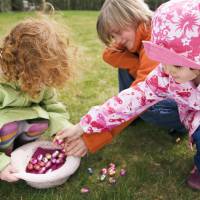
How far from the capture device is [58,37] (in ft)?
6.91

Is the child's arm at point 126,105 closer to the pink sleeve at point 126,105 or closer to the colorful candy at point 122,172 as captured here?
the pink sleeve at point 126,105

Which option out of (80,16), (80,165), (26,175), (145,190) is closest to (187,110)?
(145,190)

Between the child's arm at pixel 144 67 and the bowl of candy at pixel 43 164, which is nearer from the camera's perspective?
the bowl of candy at pixel 43 164

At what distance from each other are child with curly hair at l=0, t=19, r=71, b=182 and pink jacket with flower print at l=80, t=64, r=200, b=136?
0.26m

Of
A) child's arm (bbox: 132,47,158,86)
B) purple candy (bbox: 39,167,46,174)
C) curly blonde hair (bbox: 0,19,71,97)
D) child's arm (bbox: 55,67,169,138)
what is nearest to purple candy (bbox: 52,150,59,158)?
purple candy (bbox: 39,167,46,174)

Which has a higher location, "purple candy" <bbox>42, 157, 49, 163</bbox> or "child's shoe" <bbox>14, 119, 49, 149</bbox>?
"child's shoe" <bbox>14, 119, 49, 149</bbox>

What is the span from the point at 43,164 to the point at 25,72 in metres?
0.45

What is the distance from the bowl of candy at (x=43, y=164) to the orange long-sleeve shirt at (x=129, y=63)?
0.12 metres

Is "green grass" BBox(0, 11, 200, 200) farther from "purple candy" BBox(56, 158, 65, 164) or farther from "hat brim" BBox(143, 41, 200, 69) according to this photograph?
"hat brim" BBox(143, 41, 200, 69)

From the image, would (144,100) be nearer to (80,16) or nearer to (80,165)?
(80,165)

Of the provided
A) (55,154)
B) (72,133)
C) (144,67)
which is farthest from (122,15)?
(55,154)

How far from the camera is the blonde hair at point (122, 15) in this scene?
7.63 ft

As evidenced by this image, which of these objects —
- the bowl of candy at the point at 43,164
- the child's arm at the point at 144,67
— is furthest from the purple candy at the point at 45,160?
the child's arm at the point at 144,67

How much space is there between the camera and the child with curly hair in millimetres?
2051
